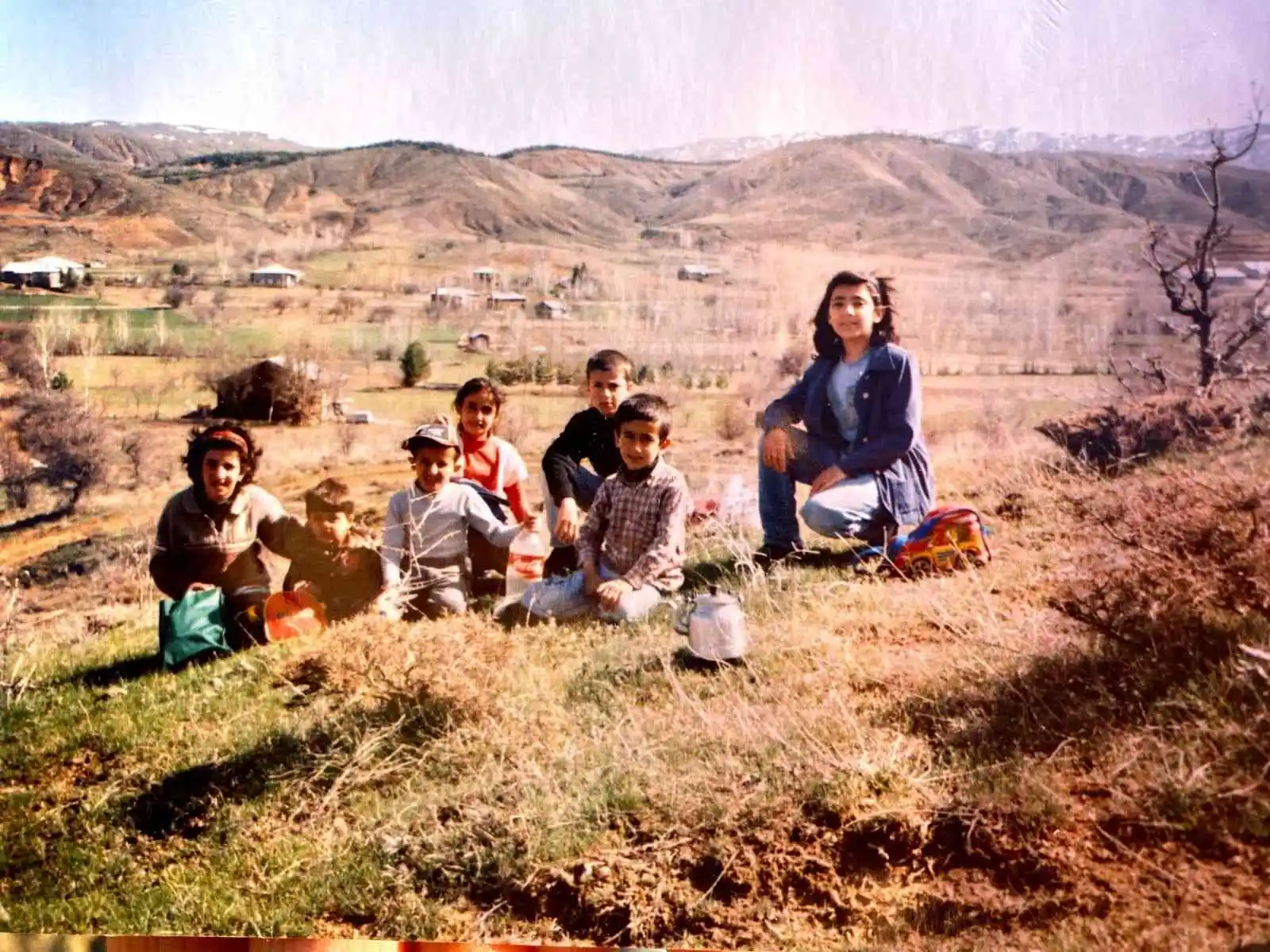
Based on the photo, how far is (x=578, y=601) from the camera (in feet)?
12.4

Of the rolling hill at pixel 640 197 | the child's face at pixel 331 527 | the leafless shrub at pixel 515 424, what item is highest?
the rolling hill at pixel 640 197

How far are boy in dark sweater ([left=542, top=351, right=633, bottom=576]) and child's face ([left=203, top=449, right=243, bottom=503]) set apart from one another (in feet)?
3.86

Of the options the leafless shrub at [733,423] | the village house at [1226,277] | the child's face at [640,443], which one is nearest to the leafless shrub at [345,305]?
the child's face at [640,443]

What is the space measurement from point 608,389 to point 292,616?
1.46 m

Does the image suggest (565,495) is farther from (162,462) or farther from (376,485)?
(162,462)

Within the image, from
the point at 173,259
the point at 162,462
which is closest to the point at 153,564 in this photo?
the point at 162,462

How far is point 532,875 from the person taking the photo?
10.7 ft

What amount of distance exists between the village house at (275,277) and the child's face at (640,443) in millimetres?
1498

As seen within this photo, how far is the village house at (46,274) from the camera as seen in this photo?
425 cm

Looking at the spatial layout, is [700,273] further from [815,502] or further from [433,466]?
[433,466]

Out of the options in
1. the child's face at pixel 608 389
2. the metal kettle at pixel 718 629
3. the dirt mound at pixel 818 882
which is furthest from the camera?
the child's face at pixel 608 389

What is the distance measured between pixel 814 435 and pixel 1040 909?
65.3 inches

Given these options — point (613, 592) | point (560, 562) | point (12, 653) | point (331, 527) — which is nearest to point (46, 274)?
point (12, 653)

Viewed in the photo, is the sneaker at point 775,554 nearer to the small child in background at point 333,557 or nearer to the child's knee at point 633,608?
the child's knee at point 633,608
